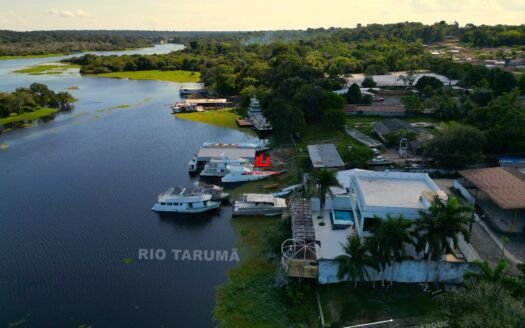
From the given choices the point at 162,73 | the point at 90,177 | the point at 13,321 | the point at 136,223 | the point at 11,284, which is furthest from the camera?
the point at 162,73

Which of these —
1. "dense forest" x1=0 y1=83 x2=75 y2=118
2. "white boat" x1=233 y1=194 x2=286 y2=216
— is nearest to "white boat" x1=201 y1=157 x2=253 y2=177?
"white boat" x1=233 y1=194 x2=286 y2=216

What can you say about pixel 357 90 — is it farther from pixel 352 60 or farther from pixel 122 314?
pixel 122 314

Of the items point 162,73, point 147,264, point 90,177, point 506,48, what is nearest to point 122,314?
point 147,264

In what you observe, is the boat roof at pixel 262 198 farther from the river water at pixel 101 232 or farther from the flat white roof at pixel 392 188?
the flat white roof at pixel 392 188

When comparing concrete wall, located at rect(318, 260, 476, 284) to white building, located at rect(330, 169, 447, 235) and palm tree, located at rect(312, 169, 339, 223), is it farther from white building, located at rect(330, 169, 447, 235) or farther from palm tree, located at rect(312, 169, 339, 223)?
palm tree, located at rect(312, 169, 339, 223)

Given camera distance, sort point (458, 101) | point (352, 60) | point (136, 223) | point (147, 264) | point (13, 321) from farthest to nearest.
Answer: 1. point (352, 60)
2. point (458, 101)
3. point (136, 223)
4. point (147, 264)
5. point (13, 321)

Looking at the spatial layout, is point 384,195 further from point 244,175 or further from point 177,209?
point 177,209
